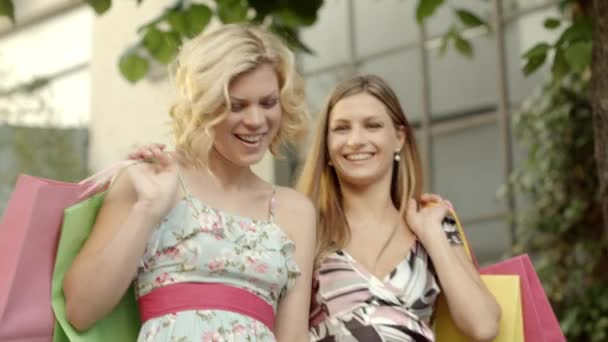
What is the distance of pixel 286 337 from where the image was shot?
2.82m

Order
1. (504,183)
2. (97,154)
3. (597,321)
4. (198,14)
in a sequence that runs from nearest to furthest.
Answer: (198,14)
(597,321)
(504,183)
(97,154)

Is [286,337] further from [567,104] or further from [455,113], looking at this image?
[455,113]

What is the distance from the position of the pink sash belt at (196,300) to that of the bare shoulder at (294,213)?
0.24 metres

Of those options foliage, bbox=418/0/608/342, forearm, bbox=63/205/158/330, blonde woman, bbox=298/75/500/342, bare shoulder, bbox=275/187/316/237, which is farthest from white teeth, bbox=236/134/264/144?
foliage, bbox=418/0/608/342

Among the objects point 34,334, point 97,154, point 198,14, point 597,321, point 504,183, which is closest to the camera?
point 34,334

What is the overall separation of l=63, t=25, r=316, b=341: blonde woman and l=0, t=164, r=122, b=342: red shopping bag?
0.06 meters

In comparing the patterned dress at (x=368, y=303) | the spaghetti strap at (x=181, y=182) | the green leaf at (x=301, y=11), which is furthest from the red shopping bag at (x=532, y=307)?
the green leaf at (x=301, y=11)

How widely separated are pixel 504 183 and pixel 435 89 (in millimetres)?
854

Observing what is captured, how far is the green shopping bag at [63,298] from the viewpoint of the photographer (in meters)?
2.63

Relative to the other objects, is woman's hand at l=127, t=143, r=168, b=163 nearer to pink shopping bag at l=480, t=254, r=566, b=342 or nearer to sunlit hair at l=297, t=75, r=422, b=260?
sunlit hair at l=297, t=75, r=422, b=260

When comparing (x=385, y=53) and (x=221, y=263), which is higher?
(x=385, y=53)

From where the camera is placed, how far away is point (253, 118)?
2727 mm

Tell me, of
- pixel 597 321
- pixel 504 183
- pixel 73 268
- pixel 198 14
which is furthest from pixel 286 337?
pixel 504 183

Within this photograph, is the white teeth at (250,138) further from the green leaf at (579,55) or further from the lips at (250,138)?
the green leaf at (579,55)
